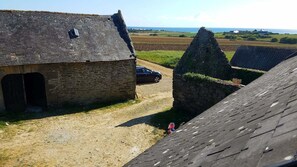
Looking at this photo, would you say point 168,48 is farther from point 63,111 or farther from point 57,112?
point 57,112

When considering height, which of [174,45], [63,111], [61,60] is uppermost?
[61,60]

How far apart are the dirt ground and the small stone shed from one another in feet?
7.05

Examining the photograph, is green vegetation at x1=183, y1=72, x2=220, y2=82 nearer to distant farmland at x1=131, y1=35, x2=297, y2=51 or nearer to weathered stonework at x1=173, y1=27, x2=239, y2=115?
weathered stonework at x1=173, y1=27, x2=239, y2=115

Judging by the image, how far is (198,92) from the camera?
1694cm

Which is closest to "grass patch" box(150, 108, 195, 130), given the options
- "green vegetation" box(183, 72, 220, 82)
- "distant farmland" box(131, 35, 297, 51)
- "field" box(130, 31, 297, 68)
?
"green vegetation" box(183, 72, 220, 82)

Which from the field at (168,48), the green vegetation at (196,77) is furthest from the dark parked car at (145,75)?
the field at (168,48)

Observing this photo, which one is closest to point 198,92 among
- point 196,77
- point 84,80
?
point 196,77

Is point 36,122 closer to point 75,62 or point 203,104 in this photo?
point 75,62

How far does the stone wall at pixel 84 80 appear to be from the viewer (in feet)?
59.0

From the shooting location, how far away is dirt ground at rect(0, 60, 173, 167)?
12.0 metres

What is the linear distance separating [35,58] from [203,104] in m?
11.1

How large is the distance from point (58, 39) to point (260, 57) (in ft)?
70.5

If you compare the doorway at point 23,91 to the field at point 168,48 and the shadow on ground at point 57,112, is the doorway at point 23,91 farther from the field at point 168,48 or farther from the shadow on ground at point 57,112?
the field at point 168,48

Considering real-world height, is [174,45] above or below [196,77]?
above
